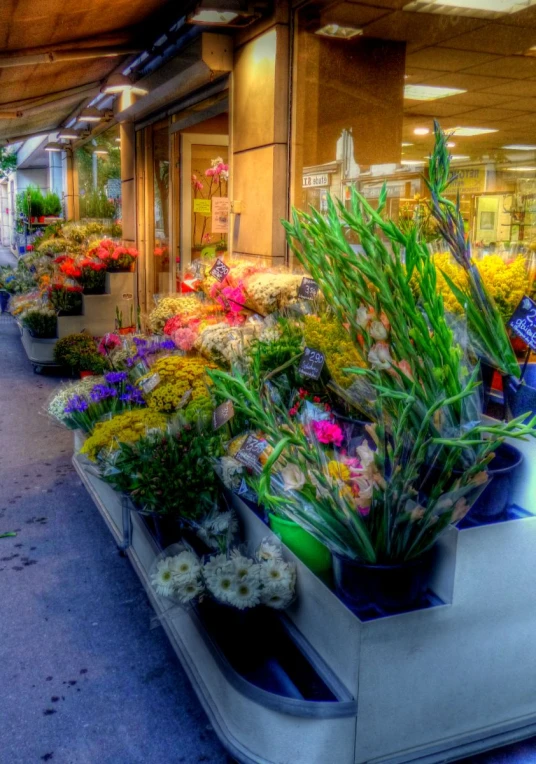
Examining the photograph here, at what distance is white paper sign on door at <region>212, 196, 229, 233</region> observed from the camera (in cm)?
602

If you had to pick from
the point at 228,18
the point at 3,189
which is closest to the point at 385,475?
the point at 228,18

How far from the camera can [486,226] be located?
3830 mm

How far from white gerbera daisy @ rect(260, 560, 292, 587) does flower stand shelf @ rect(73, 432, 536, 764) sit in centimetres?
4

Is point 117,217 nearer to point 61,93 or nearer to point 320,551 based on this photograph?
point 61,93

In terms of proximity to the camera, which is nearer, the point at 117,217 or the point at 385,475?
the point at 385,475

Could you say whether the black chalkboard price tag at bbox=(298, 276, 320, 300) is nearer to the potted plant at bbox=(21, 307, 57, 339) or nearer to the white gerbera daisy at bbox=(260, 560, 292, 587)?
the white gerbera daisy at bbox=(260, 560, 292, 587)

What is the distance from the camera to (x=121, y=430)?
315 cm

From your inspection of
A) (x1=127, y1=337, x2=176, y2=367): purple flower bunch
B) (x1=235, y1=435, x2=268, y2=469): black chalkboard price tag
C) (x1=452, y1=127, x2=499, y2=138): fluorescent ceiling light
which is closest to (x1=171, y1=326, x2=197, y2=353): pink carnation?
(x1=127, y1=337, x2=176, y2=367): purple flower bunch

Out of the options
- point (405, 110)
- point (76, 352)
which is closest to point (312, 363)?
point (405, 110)

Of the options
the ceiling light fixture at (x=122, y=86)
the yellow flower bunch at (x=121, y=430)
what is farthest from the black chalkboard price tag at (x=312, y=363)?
the ceiling light fixture at (x=122, y=86)

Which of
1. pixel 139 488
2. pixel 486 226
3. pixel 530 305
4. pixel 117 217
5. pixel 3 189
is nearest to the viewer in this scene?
pixel 530 305

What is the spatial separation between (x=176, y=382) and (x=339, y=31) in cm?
271

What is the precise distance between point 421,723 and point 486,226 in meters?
2.57

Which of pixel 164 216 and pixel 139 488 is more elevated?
pixel 164 216
